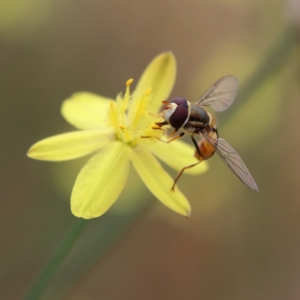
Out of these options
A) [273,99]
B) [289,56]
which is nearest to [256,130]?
[273,99]

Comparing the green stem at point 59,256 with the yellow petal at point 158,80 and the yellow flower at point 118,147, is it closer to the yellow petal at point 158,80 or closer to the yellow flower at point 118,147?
the yellow flower at point 118,147

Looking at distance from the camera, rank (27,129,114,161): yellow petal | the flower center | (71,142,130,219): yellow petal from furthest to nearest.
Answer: the flower center
(27,129,114,161): yellow petal
(71,142,130,219): yellow petal

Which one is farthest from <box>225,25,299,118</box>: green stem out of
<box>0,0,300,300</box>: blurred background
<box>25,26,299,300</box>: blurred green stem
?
<box>0,0,300,300</box>: blurred background

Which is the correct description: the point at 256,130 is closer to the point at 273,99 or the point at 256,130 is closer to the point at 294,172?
the point at 273,99

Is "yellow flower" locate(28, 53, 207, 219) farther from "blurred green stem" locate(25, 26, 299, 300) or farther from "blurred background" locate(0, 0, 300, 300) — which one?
"blurred background" locate(0, 0, 300, 300)

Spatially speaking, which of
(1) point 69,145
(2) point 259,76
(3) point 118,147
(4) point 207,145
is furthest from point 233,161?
(2) point 259,76

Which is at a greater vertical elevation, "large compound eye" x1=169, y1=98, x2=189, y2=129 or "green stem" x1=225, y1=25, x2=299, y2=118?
"green stem" x1=225, y1=25, x2=299, y2=118

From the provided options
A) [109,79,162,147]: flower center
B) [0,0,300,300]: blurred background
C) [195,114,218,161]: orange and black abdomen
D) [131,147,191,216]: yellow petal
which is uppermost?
[195,114,218,161]: orange and black abdomen
